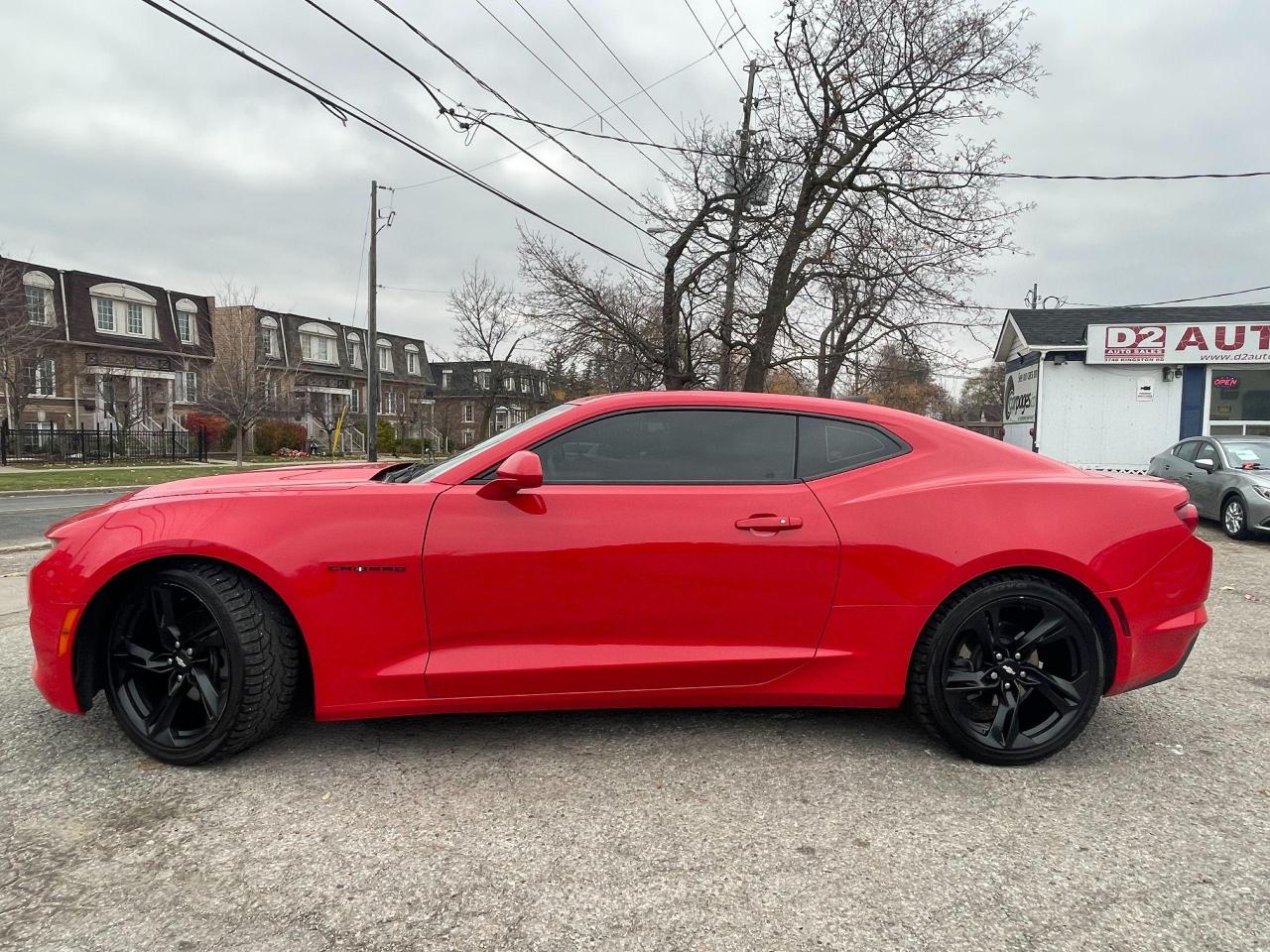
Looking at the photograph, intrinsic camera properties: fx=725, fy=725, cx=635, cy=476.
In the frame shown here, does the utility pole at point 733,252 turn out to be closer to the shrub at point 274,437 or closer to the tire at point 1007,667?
the tire at point 1007,667

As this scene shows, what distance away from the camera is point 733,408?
113 inches

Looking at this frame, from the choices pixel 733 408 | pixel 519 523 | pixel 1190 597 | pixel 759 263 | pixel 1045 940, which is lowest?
pixel 1045 940

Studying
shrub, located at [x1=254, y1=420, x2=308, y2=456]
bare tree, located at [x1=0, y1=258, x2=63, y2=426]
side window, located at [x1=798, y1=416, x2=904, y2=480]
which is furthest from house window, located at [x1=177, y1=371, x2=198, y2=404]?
side window, located at [x1=798, y1=416, x2=904, y2=480]

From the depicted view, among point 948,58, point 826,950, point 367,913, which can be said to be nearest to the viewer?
point 826,950

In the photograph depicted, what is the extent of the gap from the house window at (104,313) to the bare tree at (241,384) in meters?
4.65

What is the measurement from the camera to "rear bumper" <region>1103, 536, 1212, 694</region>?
273 cm

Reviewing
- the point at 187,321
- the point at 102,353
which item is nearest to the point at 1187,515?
the point at 102,353

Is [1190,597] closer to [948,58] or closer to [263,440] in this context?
[948,58]

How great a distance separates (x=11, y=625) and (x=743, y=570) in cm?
473

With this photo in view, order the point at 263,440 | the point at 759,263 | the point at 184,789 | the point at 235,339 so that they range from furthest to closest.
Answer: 1. the point at 263,440
2. the point at 235,339
3. the point at 759,263
4. the point at 184,789

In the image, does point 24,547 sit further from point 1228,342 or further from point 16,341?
point 1228,342

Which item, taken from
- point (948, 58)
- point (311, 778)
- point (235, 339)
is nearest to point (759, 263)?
point (948, 58)

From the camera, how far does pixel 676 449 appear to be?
2.80 m

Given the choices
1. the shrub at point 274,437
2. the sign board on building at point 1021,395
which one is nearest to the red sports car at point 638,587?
the sign board on building at point 1021,395
